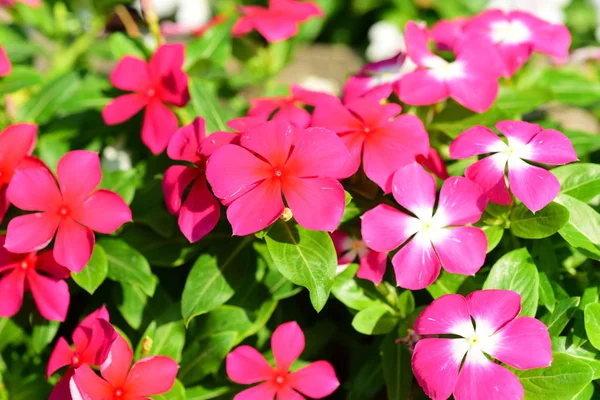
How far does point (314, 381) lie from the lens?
1.20m

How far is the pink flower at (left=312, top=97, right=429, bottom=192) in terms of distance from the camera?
1.15 m

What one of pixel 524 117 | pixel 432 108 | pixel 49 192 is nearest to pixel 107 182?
pixel 49 192

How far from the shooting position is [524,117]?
209 centimetres

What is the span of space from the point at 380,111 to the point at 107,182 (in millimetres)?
605

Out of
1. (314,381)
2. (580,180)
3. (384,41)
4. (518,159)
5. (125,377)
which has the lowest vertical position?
(384,41)

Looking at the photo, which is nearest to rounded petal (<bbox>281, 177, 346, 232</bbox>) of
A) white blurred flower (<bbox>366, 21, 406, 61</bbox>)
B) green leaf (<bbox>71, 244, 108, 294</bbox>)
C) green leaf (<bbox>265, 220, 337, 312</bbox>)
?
green leaf (<bbox>265, 220, 337, 312</bbox>)

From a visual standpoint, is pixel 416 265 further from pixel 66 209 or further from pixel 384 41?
pixel 384 41

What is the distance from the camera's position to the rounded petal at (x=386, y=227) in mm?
1095

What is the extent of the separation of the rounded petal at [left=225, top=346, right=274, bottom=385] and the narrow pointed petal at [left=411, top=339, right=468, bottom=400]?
31cm

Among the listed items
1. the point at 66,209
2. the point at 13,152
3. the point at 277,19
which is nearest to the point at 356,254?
the point at 66,209

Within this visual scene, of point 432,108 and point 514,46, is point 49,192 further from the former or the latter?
point 514,46

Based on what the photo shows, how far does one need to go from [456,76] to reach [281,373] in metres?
0.69

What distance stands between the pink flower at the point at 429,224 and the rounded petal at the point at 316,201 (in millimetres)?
94

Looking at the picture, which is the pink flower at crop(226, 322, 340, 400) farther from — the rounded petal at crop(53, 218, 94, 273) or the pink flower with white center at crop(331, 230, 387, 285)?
the rounded petal at crop(53, 218, 94, 273)
